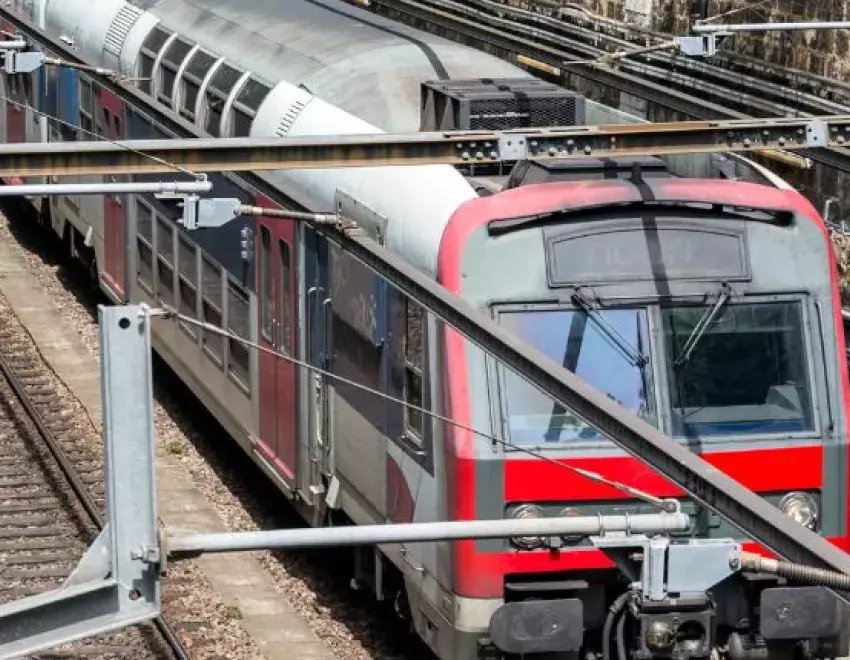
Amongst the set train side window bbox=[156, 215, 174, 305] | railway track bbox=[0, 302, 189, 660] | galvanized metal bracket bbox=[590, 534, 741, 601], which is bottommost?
railway track bbox=[0, 302, 189, 660]

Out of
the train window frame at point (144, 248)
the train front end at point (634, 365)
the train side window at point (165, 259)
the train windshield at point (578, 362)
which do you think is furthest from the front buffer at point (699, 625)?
the train window frame at point (144, 248)

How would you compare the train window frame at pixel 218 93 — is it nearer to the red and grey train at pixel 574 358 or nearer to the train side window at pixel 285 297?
the train side window at pixel 285 297

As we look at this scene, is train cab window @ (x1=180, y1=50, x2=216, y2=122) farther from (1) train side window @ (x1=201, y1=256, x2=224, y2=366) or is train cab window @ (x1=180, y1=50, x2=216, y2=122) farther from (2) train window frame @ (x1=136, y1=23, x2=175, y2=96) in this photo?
(1) train side window @ (x1=201, y1=256, x2=224, y2=366)

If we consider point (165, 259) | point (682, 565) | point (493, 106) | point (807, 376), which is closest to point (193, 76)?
point (165, 259)

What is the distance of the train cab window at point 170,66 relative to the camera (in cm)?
1472

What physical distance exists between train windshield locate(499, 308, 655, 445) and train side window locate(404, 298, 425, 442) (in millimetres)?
467

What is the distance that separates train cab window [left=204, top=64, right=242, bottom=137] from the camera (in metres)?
13.5

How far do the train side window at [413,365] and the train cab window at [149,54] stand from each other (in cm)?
588

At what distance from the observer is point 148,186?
9312mm

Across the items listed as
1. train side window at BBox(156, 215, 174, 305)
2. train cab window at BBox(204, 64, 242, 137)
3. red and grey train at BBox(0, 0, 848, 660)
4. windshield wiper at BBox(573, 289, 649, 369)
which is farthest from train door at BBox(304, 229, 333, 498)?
train side window at BBox(156, 215, 174, 305)

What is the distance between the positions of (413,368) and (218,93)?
14.0ft

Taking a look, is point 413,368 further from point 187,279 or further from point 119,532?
point 187,279

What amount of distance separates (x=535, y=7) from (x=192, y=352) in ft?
51.8

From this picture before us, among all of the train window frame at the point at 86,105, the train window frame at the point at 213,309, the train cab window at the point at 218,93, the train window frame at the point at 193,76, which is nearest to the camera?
the train window frame at the point at 213,309
